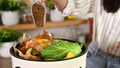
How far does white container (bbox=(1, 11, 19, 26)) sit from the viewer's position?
5.45ft

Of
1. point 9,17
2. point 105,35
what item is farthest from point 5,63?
point 105,35

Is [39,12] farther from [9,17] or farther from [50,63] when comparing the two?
[9,17]

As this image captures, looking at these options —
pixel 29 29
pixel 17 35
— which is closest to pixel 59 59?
pixel 17 35

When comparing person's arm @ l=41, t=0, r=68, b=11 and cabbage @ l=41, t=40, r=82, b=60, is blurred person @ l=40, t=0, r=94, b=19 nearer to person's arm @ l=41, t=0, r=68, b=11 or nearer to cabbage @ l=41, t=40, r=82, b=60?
person's arm @ l=41, t=0, r=68, b=11

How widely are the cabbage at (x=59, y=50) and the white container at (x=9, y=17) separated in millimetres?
1167

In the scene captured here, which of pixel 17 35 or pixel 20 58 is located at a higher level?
pixel 20 58

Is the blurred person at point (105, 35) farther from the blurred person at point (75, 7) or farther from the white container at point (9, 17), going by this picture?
the white container at point (9, 17)

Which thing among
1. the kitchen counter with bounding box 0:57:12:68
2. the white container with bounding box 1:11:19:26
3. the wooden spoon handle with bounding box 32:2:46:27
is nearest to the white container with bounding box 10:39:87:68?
the wooden spoon handle with bounding box 32:2:46:27

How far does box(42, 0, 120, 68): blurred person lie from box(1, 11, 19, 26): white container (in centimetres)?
95

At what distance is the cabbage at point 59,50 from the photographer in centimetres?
51

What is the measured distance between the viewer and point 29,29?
182cm

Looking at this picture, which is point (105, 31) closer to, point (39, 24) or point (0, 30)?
point (39, 24)

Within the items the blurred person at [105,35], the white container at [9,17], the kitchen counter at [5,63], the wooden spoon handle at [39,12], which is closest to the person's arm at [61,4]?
the blurred person at [105,35]

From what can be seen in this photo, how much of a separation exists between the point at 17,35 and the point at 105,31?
3.14 ft
